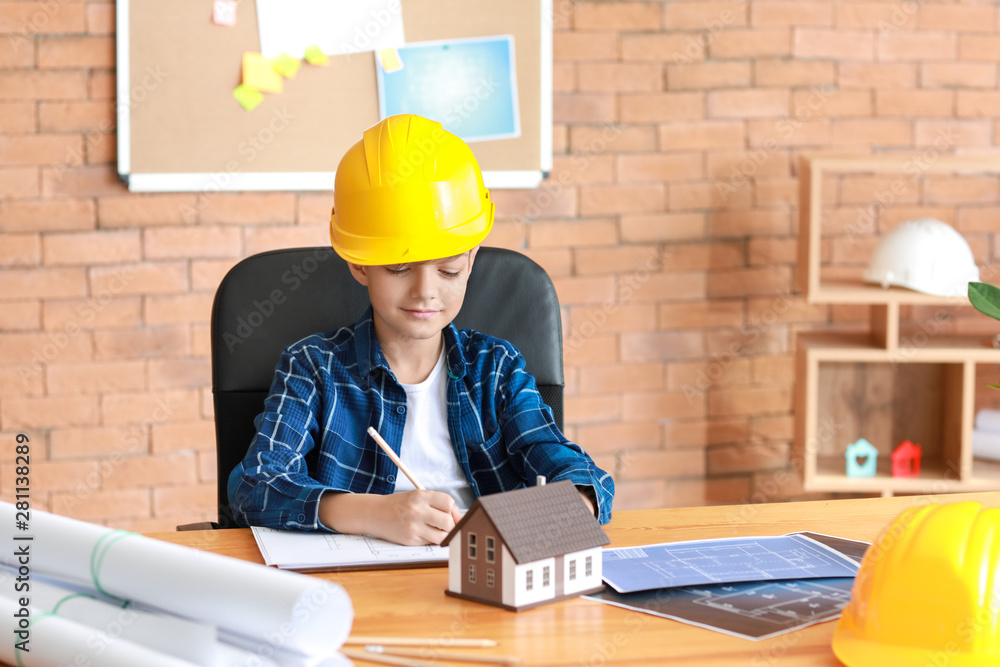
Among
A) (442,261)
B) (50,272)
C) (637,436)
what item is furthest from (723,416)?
(50,272)

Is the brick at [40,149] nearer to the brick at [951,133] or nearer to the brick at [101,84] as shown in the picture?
the brick at [101,84]

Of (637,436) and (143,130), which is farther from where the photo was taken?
(637,436)

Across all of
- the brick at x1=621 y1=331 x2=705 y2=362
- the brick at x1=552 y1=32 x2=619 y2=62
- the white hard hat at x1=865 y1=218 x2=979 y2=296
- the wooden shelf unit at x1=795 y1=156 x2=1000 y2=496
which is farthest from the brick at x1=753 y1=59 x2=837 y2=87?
the brick at x1=621 y1=331 x2=705 y2=362

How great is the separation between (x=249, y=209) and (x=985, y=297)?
1.80 m

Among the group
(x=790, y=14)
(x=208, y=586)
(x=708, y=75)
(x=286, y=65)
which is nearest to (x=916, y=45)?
(x=790, y=14)

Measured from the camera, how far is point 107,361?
2.27 metres

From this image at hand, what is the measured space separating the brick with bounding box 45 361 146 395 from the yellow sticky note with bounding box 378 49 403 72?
94cm

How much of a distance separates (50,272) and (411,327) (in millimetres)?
1374

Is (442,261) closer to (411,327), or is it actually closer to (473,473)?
(411,327)

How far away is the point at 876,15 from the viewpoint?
2.54 meters

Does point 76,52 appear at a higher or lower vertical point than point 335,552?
higher

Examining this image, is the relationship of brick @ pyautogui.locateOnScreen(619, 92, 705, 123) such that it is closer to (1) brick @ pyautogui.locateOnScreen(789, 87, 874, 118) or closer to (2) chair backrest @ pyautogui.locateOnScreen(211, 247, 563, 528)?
(1) brick @ pyautogui.locateOnScreen(789, 87, 874, 118)

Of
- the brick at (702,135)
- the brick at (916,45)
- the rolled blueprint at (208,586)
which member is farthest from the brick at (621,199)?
the rolled blueprint at (208,586)

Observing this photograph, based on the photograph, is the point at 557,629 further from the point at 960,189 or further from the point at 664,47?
the point at 960,189
